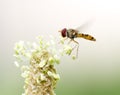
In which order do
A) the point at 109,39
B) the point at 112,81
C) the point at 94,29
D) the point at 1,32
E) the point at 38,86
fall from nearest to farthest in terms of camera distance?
the point at 38,86
the point at 112,81
the point at 109,39
the point at 94,29
the point at 1,32

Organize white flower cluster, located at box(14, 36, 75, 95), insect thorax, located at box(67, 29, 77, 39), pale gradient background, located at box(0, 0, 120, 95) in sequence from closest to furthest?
white flower cluster, located at box(14, 36, 75, 95) < insect thorax, located at box(67, 29, 77, 39) < pale gradient background, located at box(0, 0, 120, 95)

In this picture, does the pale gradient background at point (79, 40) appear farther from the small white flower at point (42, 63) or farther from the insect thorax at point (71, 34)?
the small white flower at point (42, 63)

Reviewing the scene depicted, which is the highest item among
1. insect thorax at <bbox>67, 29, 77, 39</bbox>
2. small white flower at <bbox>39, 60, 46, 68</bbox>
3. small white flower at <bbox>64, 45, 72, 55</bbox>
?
insect thorax at <bbox>67, 29, 77, 39</bbox>

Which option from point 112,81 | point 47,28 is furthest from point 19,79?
point 47,28

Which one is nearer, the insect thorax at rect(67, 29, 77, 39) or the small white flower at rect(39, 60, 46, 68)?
the small white flower at rect(39, 60, 46, 68)

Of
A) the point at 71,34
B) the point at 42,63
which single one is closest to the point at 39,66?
the point at 42,63

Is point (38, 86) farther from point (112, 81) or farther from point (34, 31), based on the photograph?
point (34, 31)

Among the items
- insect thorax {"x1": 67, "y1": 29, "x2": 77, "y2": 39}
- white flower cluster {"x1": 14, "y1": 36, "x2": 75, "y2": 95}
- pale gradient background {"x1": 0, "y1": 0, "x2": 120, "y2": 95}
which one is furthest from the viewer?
pale gradient background {"x1": 0, "y1": 0, "x2": 120, "y2": 95}

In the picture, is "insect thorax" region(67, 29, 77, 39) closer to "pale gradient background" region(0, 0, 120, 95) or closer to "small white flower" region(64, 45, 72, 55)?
"small white flower" region(64, 45, 72, 55)

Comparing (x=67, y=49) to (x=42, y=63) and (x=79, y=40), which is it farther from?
(x=79, y=40)

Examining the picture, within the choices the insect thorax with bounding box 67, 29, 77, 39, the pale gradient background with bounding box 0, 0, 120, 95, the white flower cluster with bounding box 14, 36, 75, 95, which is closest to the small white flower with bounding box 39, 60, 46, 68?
the white flower cluster with bounding box 14, 36, 75, 95
